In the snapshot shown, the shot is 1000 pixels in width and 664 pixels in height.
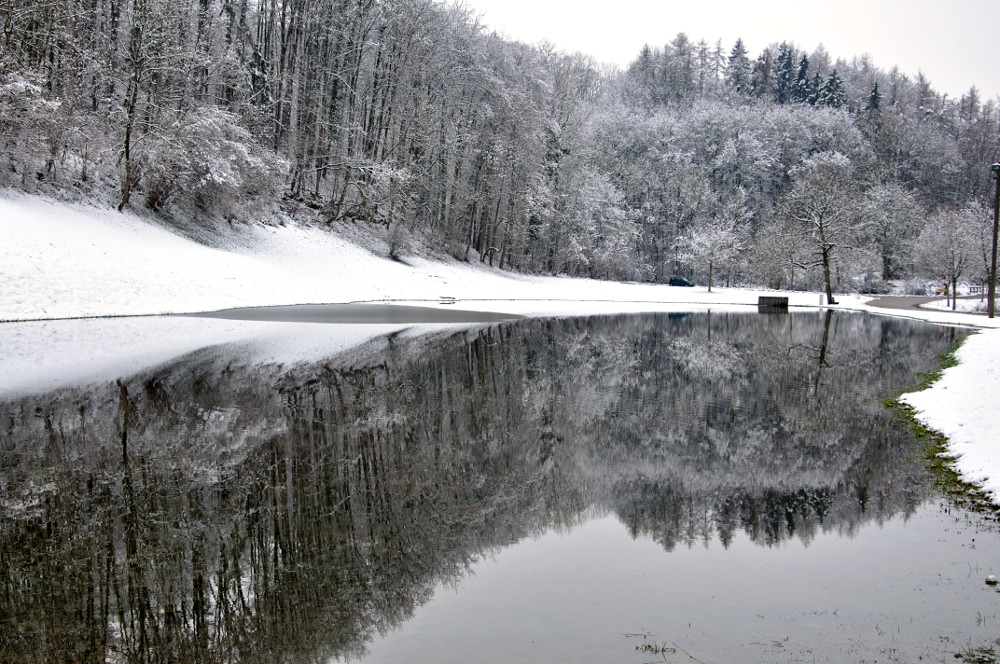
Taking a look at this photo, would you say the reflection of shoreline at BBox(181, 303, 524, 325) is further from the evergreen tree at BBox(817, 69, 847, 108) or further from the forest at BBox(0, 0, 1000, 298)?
the evergreen tree at BBox(817, 69, 847, 108)

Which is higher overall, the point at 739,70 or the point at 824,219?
the point at 739,70

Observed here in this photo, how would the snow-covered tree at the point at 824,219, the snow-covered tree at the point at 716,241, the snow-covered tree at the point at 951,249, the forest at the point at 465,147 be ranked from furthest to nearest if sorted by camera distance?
the snow-covered tree at the point at 716,241 → the snow-covered tree at the point at 824,219 → the snow-covered tree at the point at 951,249 → the forest at the point at 465,147

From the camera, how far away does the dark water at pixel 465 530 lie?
15.5ft

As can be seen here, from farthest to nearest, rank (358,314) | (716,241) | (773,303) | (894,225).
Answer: (894,225) < (716,241) < (773,303) < (358,314)

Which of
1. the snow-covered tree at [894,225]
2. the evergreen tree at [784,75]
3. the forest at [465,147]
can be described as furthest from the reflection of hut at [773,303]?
the evergreen tree at [784,75]

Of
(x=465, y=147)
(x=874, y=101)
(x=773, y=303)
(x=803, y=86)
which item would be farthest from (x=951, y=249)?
(x=803, y=86)

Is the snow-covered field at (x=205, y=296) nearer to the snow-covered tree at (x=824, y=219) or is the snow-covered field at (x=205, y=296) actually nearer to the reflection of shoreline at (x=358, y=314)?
the reflection of shoreline at (x=358, y=314)

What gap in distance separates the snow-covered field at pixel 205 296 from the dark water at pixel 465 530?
149 cm

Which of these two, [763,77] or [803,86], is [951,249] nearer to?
[803,86]

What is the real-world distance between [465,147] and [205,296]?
88.4ft

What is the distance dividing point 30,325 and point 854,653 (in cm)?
2145

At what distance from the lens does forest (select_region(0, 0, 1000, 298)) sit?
106ft

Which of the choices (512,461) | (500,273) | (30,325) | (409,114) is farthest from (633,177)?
(512,461)

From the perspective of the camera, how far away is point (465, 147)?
164 feet
